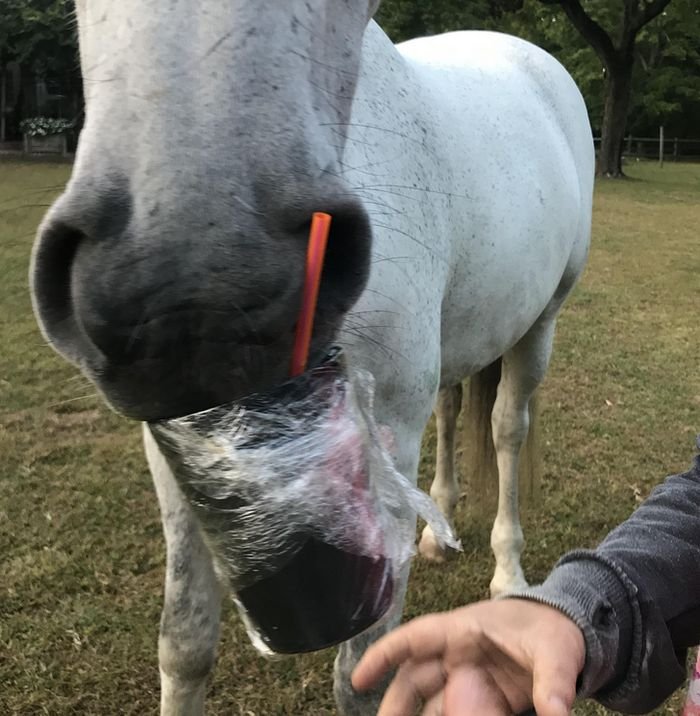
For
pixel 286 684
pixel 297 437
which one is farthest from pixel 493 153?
pixel 286 684

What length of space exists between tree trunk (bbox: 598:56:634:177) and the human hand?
805 inches

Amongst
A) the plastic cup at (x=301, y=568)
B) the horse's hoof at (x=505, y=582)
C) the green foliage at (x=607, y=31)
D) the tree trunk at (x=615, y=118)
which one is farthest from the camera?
the green foliage at (x=607, y=31)

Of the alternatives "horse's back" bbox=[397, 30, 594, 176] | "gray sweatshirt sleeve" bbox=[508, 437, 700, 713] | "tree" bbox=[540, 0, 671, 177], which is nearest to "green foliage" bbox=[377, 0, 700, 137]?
"tree" bbox=[540, 0, 671, 177]

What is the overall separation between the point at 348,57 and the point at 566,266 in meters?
1.86

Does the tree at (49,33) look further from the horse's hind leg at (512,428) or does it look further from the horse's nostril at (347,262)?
the horse's hind leg at (512,428)

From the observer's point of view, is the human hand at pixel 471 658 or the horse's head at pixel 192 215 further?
the human hand at pixel 471 658

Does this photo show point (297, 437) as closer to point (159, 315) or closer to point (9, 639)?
point (159, 315)

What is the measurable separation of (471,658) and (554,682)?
13 centimetres

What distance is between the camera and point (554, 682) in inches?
33.0

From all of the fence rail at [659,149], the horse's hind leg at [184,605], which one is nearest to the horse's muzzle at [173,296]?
the horse's hind leg at [184,605]

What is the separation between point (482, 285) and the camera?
188 cm

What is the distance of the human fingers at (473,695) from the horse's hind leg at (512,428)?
1.87m

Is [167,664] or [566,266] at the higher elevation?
[566,266]

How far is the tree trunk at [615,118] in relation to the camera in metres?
19.7
